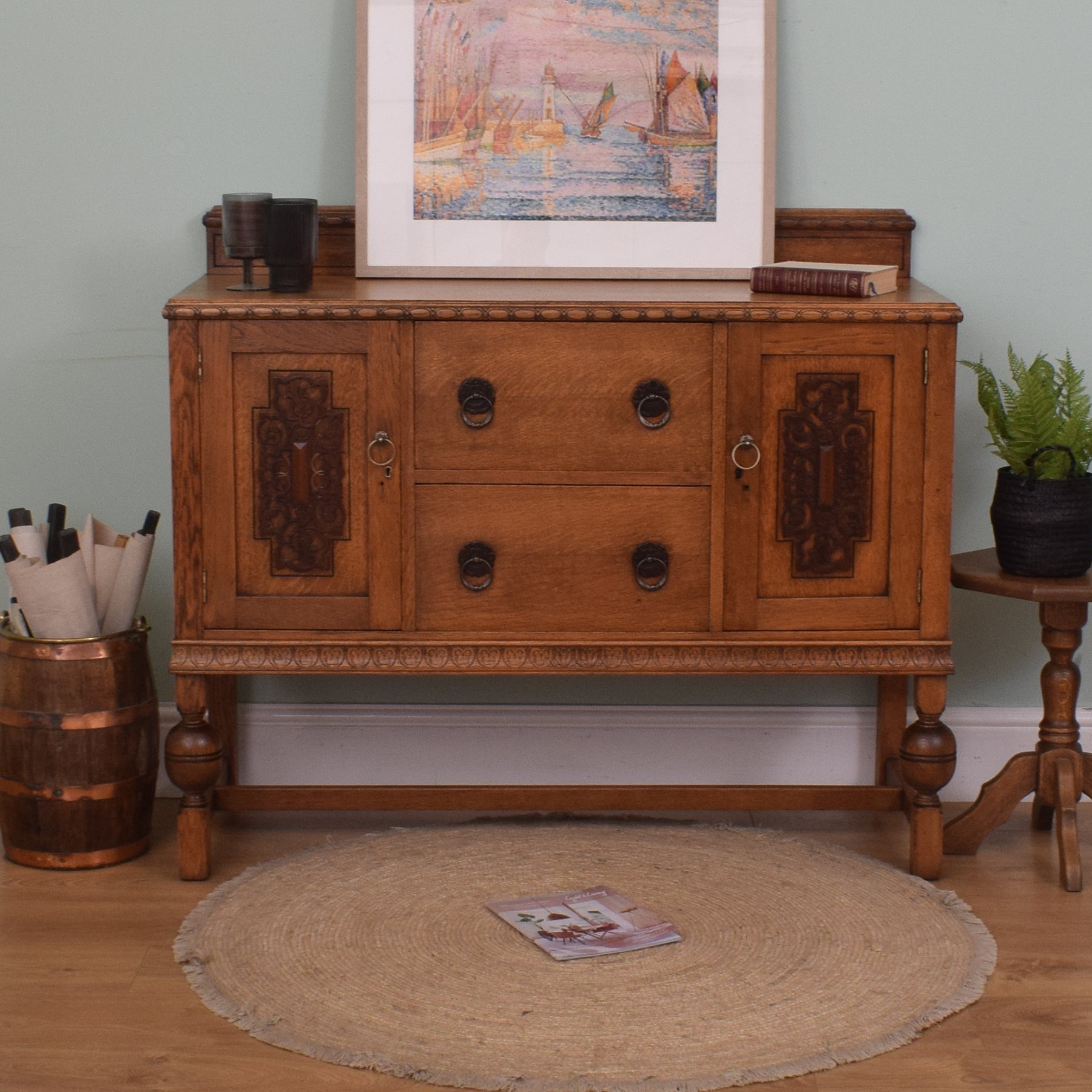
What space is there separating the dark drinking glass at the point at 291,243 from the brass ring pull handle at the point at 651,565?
743mm

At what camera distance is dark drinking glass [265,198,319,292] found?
103 inches

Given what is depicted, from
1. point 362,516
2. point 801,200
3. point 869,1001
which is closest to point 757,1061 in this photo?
point 869,1001

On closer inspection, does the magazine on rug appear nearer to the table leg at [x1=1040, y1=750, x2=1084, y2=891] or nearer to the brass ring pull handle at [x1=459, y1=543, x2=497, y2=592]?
the brass ring pull handle at [x1=459, y1=543, x2=497, y2=592]

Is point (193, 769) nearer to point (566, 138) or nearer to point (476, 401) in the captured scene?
point (476, 401)

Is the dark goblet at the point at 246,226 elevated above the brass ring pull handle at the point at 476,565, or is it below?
above

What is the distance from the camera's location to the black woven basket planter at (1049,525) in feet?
8.72

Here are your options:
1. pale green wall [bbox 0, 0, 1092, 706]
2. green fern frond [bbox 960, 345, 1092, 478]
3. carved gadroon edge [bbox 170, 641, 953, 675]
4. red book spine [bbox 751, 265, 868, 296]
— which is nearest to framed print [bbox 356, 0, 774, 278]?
pale green wall [bbox 0, 0, 1092, 706]

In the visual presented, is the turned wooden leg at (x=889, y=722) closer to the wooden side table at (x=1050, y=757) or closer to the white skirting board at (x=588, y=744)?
the white skirting board at (x=588, y=744)

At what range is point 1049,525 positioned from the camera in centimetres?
266

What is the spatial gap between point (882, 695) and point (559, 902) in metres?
0.90

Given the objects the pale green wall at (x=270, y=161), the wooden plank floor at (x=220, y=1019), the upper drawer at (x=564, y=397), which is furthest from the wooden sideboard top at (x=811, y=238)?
the wooden plank floor at (x=220, y=1019)

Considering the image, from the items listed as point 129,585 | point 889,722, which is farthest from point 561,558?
point 889,722

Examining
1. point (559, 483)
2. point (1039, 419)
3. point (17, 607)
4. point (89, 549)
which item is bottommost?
point (17, 607)

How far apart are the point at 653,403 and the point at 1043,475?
73 cm
